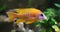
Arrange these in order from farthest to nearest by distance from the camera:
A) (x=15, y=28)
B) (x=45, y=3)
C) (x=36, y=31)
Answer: (x=45, y=3) < (x=36, y=31) < (x=15, y=28)

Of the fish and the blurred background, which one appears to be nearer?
the fish

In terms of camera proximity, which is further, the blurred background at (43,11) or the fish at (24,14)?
the blurred background at (43,11)

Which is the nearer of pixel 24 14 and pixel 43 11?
pixel 24 14

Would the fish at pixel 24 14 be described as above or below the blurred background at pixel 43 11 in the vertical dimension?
above

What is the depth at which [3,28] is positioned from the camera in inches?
137

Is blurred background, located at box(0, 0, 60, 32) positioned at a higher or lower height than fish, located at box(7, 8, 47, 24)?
lower

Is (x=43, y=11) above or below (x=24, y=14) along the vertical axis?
below

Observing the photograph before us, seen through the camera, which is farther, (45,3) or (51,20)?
(45,3)

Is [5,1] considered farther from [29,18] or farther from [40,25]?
[29,18]

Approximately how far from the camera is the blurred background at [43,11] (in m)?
3.36

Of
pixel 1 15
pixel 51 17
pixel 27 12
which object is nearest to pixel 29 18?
pixel 27 12

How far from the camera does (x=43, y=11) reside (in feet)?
12.4

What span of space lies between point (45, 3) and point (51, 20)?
1.00 meters

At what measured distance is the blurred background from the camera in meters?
3.36
